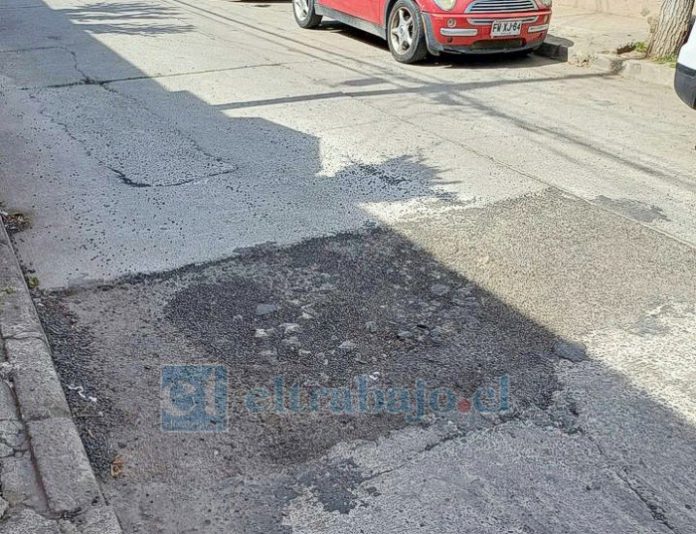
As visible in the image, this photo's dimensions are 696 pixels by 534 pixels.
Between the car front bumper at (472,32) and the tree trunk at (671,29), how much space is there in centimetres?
154

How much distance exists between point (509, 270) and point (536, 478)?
1.95 metres

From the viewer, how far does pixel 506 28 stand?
404 inches

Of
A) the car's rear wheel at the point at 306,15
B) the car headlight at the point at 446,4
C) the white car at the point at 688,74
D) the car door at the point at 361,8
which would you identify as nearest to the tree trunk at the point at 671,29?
the car headlight at the point at 446,4

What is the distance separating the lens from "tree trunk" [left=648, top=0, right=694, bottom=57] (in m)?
10.3

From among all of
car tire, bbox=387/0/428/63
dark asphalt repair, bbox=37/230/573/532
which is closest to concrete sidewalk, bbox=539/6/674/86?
car tire, bbox=387/0/428/63

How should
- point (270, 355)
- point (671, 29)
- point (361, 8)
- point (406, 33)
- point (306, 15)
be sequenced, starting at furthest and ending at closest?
point (306, 15)
point (361, 8)
point (406, 33)
point (671, 29)
point (270, 355)

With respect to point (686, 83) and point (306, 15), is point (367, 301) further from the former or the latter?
point (306, 15)

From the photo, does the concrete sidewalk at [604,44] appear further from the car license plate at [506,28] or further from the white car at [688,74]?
the white car at [688,74]

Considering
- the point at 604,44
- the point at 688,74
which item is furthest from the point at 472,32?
the point at 688,74

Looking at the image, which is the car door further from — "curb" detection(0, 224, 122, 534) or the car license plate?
"curb" detection(0, 224, 122, 534)

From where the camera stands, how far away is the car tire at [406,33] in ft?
34.0

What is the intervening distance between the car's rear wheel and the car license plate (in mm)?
4078

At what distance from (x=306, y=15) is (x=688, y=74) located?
26.3 feet

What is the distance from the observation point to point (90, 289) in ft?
15.3
